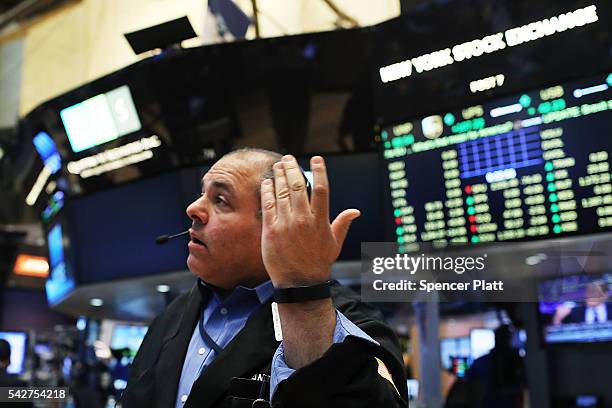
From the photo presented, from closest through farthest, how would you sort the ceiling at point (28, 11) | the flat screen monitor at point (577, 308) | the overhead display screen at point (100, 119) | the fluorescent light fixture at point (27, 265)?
1. the flat screen monitor at point (577, 308)
2. the overhead display screen at point (100, 119)
3. the ceiling at point (28, 11)
4. the fluorescent light fixture at point (27, 265)

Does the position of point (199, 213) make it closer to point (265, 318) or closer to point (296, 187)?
point (265, 318)

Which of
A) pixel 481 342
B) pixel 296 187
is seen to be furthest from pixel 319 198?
pixel 481 342

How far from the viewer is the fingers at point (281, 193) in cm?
90

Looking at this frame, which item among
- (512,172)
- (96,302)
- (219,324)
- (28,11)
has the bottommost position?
(219,324)

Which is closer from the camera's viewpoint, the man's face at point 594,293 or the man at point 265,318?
the man at point 265,318

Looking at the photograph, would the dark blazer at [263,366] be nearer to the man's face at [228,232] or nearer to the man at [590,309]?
the man's face at [228,232]

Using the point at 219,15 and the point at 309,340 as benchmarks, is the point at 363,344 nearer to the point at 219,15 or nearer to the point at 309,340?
the point at 309,340

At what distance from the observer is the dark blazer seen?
864 millimetres

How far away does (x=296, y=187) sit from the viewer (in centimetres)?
91

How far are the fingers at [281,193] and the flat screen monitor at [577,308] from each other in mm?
740

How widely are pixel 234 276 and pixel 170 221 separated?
7.26ft

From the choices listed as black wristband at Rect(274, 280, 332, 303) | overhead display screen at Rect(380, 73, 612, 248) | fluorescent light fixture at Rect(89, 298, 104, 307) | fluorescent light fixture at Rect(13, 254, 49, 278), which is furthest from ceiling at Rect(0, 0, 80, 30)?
black wristband at Rect(274, 280, 332, 303)

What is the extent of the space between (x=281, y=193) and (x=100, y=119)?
2984mm

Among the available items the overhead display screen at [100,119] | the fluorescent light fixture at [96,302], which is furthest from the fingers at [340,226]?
the fluorescent light fixture at [96,302]
